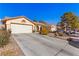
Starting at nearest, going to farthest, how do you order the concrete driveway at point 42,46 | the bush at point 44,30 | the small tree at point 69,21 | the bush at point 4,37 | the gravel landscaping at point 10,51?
the gravel landscaping at point 10,51
the concrete driveway at point 42,46
the bush at point 4,37
the small tree at point 69,21
the bush at point 44,30

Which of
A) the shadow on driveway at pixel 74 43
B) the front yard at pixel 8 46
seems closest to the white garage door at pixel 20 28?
the front yard at pixel 8 46

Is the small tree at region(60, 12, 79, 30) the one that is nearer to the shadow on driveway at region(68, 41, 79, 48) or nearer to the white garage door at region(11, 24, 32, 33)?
the shadow on driveway at region(68, 41, 79, 48)

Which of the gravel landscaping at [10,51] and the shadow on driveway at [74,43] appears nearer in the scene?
the gravel landscaping at [10,51]

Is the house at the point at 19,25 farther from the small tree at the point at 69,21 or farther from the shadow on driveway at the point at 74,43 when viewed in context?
the shadow on driveway at the point at 74,43

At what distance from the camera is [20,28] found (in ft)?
30.3

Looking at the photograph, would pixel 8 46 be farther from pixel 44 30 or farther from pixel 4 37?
pixel 44 30

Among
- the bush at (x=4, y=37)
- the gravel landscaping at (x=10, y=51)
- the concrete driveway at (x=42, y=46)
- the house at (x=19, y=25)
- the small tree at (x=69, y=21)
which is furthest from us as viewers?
the small tree at (x=69, y=21)

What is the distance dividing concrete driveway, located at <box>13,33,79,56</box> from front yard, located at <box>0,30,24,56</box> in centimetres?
28

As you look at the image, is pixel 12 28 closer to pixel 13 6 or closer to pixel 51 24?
pixel 13 6

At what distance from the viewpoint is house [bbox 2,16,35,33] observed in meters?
8.58

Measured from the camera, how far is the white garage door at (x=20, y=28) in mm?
8894

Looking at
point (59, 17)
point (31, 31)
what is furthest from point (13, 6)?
point (59, 17)

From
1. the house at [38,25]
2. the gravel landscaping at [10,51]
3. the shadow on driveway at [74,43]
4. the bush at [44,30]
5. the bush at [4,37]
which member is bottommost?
the gravel landscaping at [10,51]

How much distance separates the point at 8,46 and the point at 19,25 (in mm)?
1388
